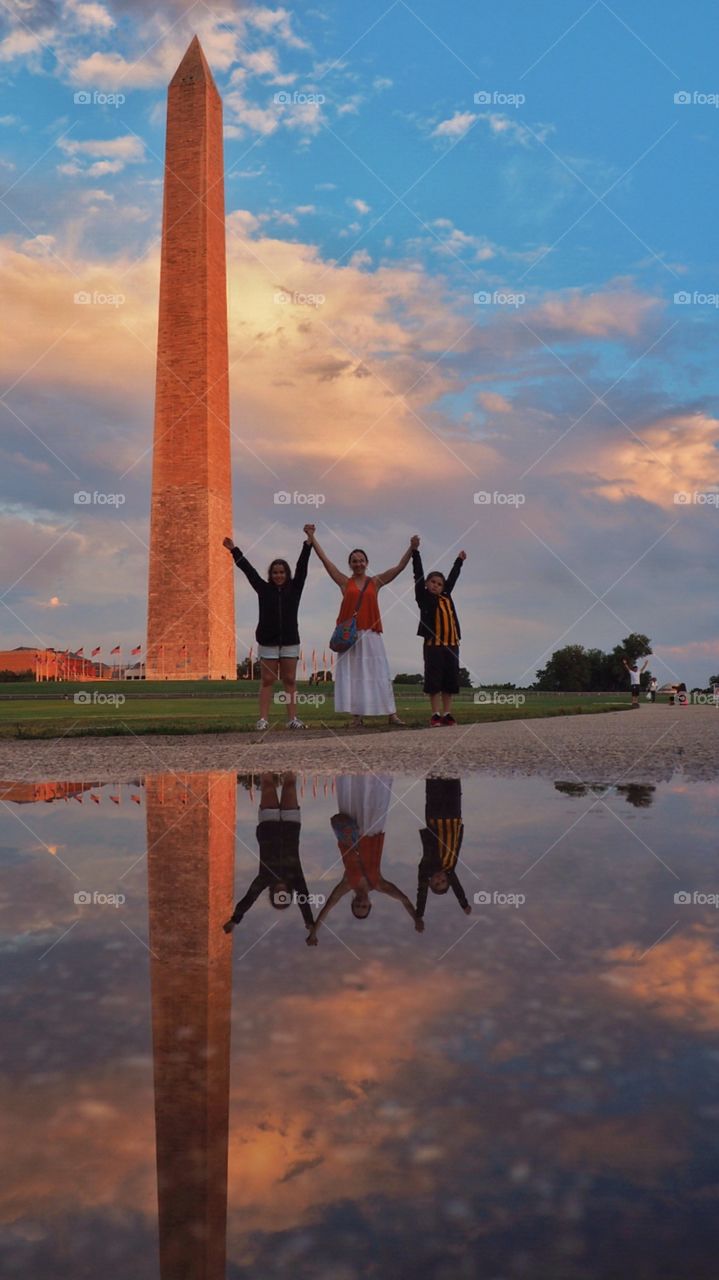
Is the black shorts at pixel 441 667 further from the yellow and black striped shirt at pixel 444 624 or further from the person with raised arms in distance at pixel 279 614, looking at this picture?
the person with raised arms in distance at pixel 279 614

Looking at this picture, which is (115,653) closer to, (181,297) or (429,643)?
(181,297)

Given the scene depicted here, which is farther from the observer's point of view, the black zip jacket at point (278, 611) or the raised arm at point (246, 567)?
the black zip jacket at point (278, 611)

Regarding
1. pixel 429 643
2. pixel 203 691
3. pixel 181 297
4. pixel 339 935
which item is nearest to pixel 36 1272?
pixel 339 935

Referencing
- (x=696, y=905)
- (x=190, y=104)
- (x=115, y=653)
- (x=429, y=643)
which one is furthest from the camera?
(x=115, y=653)

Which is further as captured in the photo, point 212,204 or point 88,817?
point 212,204

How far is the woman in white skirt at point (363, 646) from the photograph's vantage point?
11398 millimetres

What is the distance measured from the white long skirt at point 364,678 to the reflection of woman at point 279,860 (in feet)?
18.7

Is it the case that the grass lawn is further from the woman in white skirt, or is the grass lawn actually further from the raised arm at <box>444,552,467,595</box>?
the raised arm at <box>444,552,467,595</box>

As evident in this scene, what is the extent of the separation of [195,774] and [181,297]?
30344 millimetres

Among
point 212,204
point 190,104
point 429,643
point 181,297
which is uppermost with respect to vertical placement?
point 190,104

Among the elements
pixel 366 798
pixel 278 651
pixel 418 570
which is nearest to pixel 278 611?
pixel 278 651

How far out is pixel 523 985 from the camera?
2379 mm

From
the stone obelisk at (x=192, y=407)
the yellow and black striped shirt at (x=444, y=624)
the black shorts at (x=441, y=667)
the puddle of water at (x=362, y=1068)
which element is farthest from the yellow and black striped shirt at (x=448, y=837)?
the stone obelisk at (x=192, y=407)

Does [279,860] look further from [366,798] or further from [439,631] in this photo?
[439,631]
